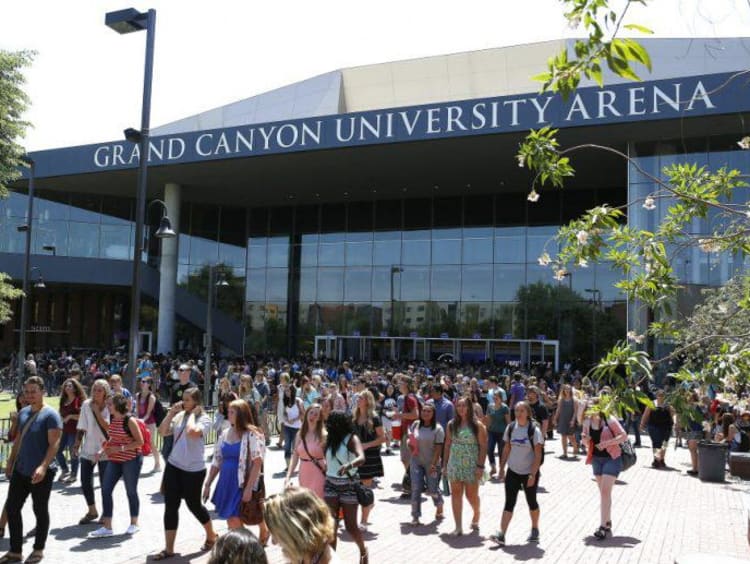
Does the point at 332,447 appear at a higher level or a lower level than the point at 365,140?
lower

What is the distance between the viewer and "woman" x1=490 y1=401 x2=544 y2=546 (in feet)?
25.7

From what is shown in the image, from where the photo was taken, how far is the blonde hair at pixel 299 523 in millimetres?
2928

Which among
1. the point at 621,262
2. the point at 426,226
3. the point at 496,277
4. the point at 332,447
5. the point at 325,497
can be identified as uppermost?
the point at 426,226

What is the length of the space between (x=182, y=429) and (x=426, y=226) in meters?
30.8

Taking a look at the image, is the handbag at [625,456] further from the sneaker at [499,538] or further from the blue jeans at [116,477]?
the blue jeans at [116,477]

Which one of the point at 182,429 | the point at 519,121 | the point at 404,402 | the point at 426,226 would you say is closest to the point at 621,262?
the point at 182,429

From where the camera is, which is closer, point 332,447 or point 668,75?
point 332,447

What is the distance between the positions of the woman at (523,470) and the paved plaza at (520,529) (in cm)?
24

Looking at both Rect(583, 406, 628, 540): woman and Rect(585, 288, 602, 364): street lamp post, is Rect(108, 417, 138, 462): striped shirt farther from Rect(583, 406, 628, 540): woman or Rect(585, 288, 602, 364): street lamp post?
Rect(585, 288, 602, 364): street lamp post

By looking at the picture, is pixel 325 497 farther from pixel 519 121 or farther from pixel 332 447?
pixel 519 121

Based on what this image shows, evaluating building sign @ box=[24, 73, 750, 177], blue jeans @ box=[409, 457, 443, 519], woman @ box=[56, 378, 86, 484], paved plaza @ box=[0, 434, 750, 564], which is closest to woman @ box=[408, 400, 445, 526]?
blue jeans @ box=[409, 457, 443, 519]

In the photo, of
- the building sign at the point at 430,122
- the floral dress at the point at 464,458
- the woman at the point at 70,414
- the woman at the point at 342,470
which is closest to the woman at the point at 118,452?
the woman at the point at 70,414

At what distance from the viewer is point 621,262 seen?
4.54 meters

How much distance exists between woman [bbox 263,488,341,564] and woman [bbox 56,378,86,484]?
7.37 m
